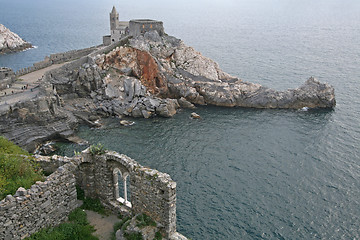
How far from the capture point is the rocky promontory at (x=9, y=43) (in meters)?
116

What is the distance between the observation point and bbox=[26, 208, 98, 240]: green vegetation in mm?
19569

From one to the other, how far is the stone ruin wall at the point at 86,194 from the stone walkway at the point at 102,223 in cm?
75

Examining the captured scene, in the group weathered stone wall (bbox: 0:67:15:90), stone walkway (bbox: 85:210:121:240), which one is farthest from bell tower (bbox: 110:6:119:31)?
stone walkway (bbox: 85:210:121:240)

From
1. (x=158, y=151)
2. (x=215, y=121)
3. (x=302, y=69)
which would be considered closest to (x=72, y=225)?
(x=158, y=151)

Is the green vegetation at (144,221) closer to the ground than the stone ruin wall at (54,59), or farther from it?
farther from it

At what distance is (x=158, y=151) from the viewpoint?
47.5 m

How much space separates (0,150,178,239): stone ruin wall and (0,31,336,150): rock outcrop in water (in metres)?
31.9

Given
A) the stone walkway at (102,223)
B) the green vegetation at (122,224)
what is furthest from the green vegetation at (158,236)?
the stone walkway at (102,223)

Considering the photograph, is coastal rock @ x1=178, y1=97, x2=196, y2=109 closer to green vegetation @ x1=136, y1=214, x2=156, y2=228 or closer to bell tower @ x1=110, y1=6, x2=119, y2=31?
bell tower @ x1=110, y1=6, x2=119, y2=31

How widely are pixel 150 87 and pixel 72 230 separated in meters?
49.3

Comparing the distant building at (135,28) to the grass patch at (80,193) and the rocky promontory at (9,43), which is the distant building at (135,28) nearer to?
the rocky promontory at (9,43)

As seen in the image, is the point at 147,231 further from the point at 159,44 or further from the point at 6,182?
the point at 159,44

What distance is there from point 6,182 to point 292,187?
Answer: 31034 mm

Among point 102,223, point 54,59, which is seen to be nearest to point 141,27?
point 54,59
